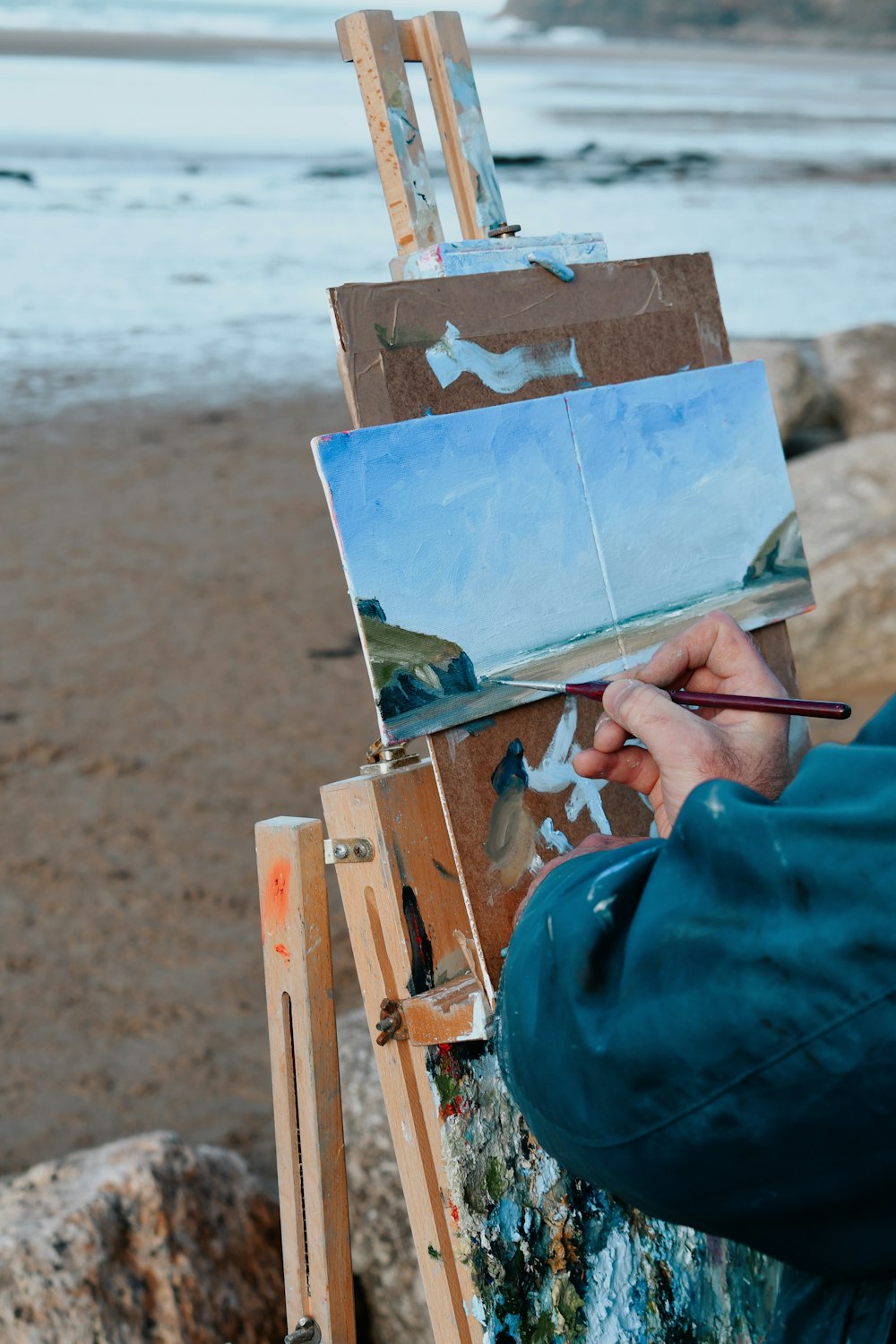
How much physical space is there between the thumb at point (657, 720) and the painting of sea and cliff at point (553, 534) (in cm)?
21

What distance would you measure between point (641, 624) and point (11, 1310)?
1219mm

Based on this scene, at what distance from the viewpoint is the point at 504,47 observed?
44.1 metres

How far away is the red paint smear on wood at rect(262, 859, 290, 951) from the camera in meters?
1.30

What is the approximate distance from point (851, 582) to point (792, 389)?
69.1 inches

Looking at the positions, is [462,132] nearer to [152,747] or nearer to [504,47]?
[152,747]

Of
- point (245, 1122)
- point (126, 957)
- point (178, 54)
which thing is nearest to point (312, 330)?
point (126, 957)

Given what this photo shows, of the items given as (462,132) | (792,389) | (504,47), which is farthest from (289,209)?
(504,47)

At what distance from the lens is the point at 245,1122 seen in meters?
2.48

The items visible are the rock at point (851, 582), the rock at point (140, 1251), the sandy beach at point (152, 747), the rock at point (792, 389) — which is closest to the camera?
the rock at point (140, 1251)

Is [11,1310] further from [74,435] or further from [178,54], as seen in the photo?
[178,54]

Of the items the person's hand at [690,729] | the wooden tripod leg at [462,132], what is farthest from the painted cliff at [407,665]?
the wooden tripod leg at [462,132]

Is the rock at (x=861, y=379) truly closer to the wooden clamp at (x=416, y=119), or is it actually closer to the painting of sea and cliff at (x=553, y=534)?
the painting of sea and cliff at (x=553, y=534)

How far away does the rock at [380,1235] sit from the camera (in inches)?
73.9

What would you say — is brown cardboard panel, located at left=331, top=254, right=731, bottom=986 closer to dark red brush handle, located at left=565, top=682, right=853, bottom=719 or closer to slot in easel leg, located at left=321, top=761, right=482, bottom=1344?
slot in easel leg, located at left=321, top=761, right=482, bottom=1344
